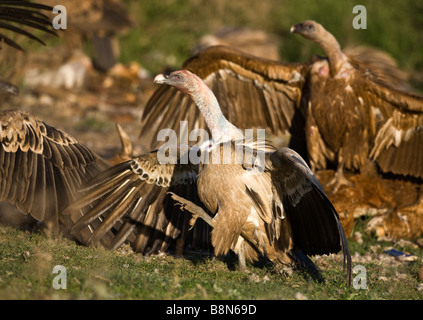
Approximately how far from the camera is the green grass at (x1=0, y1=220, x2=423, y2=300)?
453 cm

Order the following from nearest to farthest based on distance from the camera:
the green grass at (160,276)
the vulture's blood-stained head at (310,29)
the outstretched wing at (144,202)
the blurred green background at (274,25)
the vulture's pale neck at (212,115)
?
the green grass at (160,276) → the vulture's pale neck at (212,115) → the outstretched wing at (144,202) → the vulture's blood-stained head at (310,29) → the blurred green background at (274,25)

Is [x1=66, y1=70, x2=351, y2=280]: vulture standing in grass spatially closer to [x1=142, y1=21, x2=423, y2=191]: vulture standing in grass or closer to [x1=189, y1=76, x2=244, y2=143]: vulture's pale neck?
[x1=189, y1=76, x2=244, y2=143]: vulture's pale neck

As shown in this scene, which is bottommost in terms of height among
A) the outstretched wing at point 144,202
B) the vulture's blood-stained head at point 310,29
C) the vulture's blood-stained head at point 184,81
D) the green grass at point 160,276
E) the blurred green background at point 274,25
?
the green grass at point 160,276

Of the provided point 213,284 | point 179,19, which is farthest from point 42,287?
point 179,19

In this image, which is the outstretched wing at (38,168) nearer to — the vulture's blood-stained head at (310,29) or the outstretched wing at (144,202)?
the outstretched wing at (144,202)

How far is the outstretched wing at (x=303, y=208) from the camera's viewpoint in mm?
5145

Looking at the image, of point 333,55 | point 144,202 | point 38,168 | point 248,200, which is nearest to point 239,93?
point 333,55

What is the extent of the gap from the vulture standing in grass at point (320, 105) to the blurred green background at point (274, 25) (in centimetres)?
761

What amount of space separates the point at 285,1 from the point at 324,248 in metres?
12.9

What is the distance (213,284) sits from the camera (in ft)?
16.1

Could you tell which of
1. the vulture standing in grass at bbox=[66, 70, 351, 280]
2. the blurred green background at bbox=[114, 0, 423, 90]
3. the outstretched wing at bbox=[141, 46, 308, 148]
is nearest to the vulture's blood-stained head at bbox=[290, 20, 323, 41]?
the outstretched wing at bbox=[141, 46, 308, 148]

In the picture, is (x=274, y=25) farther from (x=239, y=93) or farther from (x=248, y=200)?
(x=248, y=200)

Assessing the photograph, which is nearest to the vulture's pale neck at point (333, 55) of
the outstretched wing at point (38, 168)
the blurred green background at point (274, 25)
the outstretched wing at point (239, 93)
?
the outstretched wing at point (239, 93)

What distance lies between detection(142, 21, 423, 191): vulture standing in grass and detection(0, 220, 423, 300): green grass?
1627 millimetres
